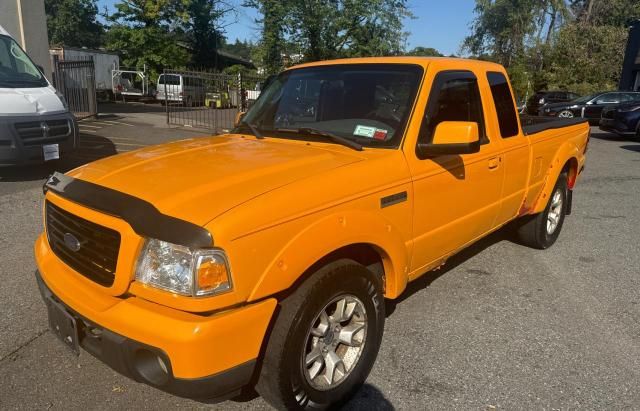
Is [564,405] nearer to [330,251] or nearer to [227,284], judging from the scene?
[330,251]

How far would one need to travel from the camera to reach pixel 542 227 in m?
5.05

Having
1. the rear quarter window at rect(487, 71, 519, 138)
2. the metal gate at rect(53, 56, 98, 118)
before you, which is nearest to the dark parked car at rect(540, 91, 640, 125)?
the metal gate at rect(53, 56, 98, 118)

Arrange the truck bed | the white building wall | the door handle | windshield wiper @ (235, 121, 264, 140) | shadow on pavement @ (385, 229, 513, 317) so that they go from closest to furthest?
windshield wiper @ (235, 121, 264, 140) → the door handle → shadow on pavement @ (385, 229, 513, 317) → the truck bed → the white building wall

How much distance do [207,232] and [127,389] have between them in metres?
1.34

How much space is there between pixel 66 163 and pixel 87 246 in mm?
7405

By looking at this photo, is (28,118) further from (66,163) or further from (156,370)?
(156,370)

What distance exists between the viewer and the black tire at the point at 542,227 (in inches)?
198

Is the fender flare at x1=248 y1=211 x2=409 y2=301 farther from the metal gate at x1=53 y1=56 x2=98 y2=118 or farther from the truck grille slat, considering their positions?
the metal gate at x1=53 y1=56 x2=98 y2=118

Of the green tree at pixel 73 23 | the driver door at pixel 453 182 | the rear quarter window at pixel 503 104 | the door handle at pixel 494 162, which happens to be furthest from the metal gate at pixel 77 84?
the green tree at pixel 73 23

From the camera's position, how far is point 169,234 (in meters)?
2.00

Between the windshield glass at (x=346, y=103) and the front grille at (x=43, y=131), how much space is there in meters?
4.75

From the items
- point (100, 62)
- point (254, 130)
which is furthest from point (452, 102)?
point (100, 62)

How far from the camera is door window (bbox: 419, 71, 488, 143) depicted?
10.6 ft

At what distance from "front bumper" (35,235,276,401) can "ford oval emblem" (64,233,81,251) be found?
0.27 m
